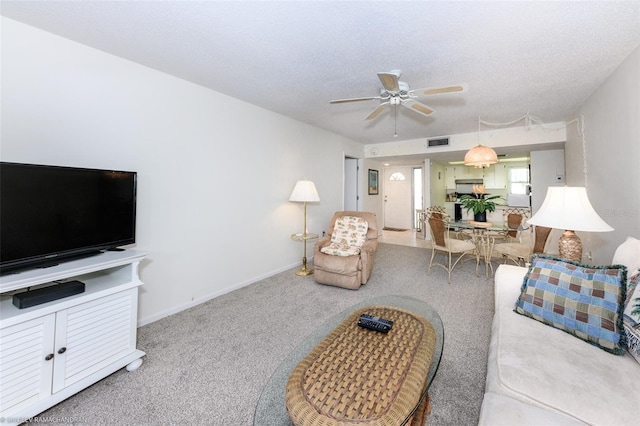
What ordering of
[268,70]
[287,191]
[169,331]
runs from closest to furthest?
[169,331]
[268,70]
[287,191]

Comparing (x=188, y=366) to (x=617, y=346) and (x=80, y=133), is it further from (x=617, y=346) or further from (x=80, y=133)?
(x=617, y=346)

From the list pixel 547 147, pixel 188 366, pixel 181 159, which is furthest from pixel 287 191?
pixel 547 147

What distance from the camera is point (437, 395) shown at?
153 centimetres

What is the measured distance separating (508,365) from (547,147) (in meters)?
5.28

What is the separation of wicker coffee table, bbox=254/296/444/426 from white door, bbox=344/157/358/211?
4459mm

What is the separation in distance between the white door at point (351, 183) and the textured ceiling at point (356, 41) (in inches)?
119

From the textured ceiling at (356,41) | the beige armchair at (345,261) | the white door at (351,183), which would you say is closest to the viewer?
the textured ceiling at (356,41)

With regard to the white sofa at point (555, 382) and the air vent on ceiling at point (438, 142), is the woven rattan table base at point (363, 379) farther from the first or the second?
the air vent on ceiling at point (438, 142)

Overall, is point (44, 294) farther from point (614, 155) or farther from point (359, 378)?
point (614, 155)

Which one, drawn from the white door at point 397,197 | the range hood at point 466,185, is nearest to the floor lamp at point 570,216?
the white door at point 397,197

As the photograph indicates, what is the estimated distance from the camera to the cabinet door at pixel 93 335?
1.45 metres

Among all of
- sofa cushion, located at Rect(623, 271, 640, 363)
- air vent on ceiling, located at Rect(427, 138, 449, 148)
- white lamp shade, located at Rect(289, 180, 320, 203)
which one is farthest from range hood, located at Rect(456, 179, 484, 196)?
sofa cushion, located at Rect(623, 271, 640, 363)

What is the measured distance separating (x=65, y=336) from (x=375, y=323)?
1.81 metres

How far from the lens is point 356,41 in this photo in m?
1.94
